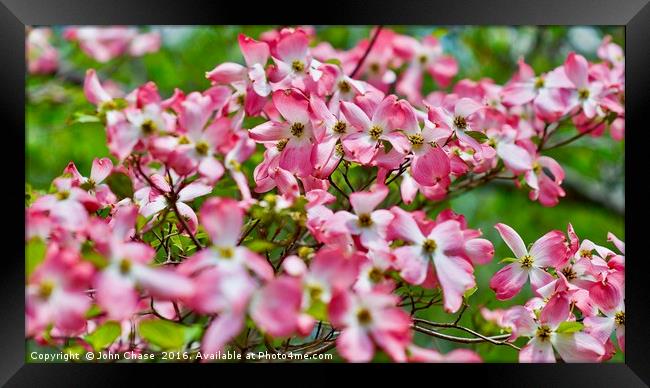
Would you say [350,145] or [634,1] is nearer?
[350,145]

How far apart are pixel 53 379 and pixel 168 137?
40 centimetres

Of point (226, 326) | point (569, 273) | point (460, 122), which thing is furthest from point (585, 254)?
point (226, 326)

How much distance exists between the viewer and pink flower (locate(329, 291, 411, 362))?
0.61 m

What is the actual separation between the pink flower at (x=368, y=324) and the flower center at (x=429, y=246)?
13 centimetres

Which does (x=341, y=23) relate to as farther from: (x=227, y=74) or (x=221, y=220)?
(x=221, y=220)

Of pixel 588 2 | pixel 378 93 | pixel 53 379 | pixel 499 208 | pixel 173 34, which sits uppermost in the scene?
pixel 588 2

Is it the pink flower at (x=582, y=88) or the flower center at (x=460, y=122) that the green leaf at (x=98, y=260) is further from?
the pink flower at (x=582, y=88)

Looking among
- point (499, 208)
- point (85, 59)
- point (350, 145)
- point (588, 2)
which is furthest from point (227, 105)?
point (499, 208)

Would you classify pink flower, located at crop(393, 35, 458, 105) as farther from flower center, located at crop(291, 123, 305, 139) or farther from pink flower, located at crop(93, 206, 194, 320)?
pink flower, located at crop(93, 206, 194, 320)

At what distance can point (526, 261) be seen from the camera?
921mm

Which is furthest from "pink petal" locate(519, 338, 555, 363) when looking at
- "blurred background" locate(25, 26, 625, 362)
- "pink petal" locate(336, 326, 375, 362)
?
"blurred background" locate(25, 26, 625, 362)

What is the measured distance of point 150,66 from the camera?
1991 mm

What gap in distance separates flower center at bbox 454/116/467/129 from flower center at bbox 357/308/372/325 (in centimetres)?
36

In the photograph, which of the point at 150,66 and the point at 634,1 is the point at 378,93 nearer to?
the point at 634,1
